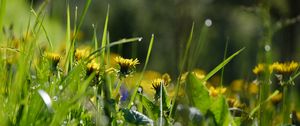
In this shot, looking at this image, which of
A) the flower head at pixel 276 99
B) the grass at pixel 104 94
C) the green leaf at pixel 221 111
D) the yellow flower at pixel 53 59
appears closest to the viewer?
the grass at pixel 104 94

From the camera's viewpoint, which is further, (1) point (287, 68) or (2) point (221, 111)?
(1) point (287, 68)

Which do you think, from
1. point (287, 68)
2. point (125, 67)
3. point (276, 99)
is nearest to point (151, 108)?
point (125, 67)

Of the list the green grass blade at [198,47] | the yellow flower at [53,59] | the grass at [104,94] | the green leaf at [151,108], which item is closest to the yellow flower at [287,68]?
the grass at [104,94]

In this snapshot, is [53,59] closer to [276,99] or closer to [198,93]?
[198,93]

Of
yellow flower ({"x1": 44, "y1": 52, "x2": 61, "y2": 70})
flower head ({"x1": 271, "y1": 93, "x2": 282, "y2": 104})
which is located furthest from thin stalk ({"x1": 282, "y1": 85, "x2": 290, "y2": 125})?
yellow flower ({"x1": 44, "y1": 52, "x2": 61, "y2": 70})

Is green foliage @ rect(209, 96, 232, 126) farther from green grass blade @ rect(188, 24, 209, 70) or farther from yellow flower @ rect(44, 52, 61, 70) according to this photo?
yellow flower @ rect(44, 52, 61, 70)

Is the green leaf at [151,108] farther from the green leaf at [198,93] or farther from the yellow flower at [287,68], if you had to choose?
the yellow flower at [287,68]
